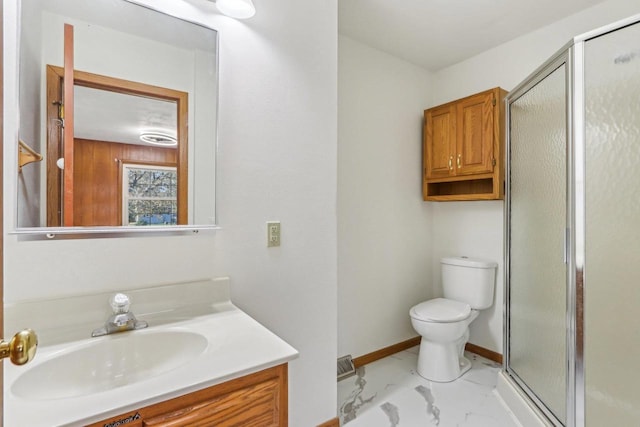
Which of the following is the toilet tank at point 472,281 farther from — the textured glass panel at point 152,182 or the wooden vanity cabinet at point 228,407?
the textured glass panel at point 152,182

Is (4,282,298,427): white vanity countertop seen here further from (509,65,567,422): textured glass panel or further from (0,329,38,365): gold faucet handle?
(509,65,567,422): textured glass panel

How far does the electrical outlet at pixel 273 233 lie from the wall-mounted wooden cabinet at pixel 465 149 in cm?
155

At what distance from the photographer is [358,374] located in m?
2.24

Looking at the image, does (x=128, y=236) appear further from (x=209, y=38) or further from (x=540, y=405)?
(x=540, y=405)

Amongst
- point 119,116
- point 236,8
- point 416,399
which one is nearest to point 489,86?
point 236,8

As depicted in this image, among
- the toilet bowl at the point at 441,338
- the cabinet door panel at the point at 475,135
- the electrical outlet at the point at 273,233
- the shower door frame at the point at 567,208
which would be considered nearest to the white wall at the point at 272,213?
the electrical outlet at the point at 273,233

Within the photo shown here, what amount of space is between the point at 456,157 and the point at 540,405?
5.23 ft

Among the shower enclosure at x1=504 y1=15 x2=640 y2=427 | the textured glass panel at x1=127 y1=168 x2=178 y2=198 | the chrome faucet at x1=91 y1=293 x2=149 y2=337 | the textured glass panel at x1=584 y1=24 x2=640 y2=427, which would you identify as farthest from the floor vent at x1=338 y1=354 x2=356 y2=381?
the textured glass panel at x1=127 y1=168 x2=178 y2=198

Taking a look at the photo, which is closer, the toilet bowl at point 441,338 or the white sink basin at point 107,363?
the white sink basin at point 107,363

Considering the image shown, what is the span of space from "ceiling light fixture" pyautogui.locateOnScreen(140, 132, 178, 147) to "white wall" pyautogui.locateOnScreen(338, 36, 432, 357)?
1.25 m

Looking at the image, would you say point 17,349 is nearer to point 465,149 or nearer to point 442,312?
point 442,312

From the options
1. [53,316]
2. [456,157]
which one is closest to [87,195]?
[53,316]

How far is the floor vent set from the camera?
2.20 meters

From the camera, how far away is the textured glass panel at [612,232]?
1328mm
